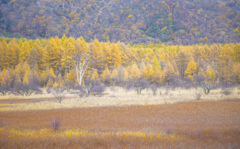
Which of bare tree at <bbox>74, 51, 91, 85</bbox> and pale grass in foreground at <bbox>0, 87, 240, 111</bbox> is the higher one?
bare tree at <bbox>74, 51, 91, 85</bbox>

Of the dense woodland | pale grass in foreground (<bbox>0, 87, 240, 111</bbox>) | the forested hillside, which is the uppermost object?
the forested hillside

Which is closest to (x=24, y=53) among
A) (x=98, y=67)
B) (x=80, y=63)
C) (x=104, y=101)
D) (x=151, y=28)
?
(x=80, y=63)

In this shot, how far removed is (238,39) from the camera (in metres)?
103

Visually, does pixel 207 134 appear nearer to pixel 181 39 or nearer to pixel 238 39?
pixel 238 39

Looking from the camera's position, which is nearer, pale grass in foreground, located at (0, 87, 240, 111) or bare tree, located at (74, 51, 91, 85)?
pale grass in foreground, located at (0, 87, 240, 111)

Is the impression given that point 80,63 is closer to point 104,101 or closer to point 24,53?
point 24,53

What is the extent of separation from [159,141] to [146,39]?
13765 cm

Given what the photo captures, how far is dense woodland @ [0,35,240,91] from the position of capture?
40478mm

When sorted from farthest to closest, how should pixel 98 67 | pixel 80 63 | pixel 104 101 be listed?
pixel 98 67
pixel 80 63
pixel 104 101

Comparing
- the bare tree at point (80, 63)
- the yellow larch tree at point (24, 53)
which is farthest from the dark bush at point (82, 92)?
the yellow larch tree at point (24, 53)

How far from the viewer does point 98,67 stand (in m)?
54.9

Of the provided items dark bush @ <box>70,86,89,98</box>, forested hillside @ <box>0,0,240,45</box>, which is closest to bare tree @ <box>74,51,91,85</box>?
dark bush @ <box>70,86,89,98</box>

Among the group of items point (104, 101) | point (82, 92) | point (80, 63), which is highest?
point (80, 63)

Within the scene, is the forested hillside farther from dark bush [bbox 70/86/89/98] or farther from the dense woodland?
dark bush [bbox 70/86/89/98]
